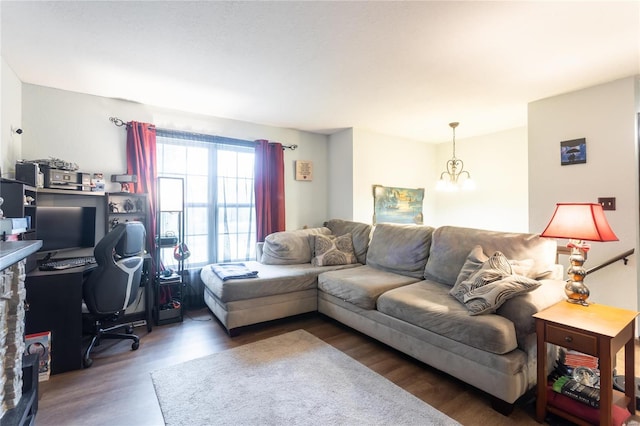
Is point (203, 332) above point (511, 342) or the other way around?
the other way around

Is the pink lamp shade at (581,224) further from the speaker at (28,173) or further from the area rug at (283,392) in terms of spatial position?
the speaker at (28,173)

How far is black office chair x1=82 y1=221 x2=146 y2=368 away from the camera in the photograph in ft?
7.97

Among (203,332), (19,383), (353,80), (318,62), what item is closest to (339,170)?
(353,80)

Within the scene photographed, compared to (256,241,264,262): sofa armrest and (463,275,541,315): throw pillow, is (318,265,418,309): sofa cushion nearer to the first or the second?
(463,275,541,315): throw pillow

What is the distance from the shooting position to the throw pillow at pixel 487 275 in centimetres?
216

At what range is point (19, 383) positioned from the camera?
158 centimetres

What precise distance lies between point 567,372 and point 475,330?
0.74 m

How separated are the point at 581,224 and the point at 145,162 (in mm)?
3973

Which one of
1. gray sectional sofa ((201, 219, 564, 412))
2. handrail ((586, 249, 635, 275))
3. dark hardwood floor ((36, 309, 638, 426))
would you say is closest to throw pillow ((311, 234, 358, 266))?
gray sectional sofa ((201, 219, 564, 412))

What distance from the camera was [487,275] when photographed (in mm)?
2188

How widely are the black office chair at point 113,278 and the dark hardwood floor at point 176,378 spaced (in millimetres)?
181

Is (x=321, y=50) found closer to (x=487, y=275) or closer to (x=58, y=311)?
(x=487, y=275)

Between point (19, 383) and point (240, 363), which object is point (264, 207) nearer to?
point (240, 363)

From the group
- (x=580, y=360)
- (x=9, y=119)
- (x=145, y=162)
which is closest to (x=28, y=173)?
(x=9, y=119)
